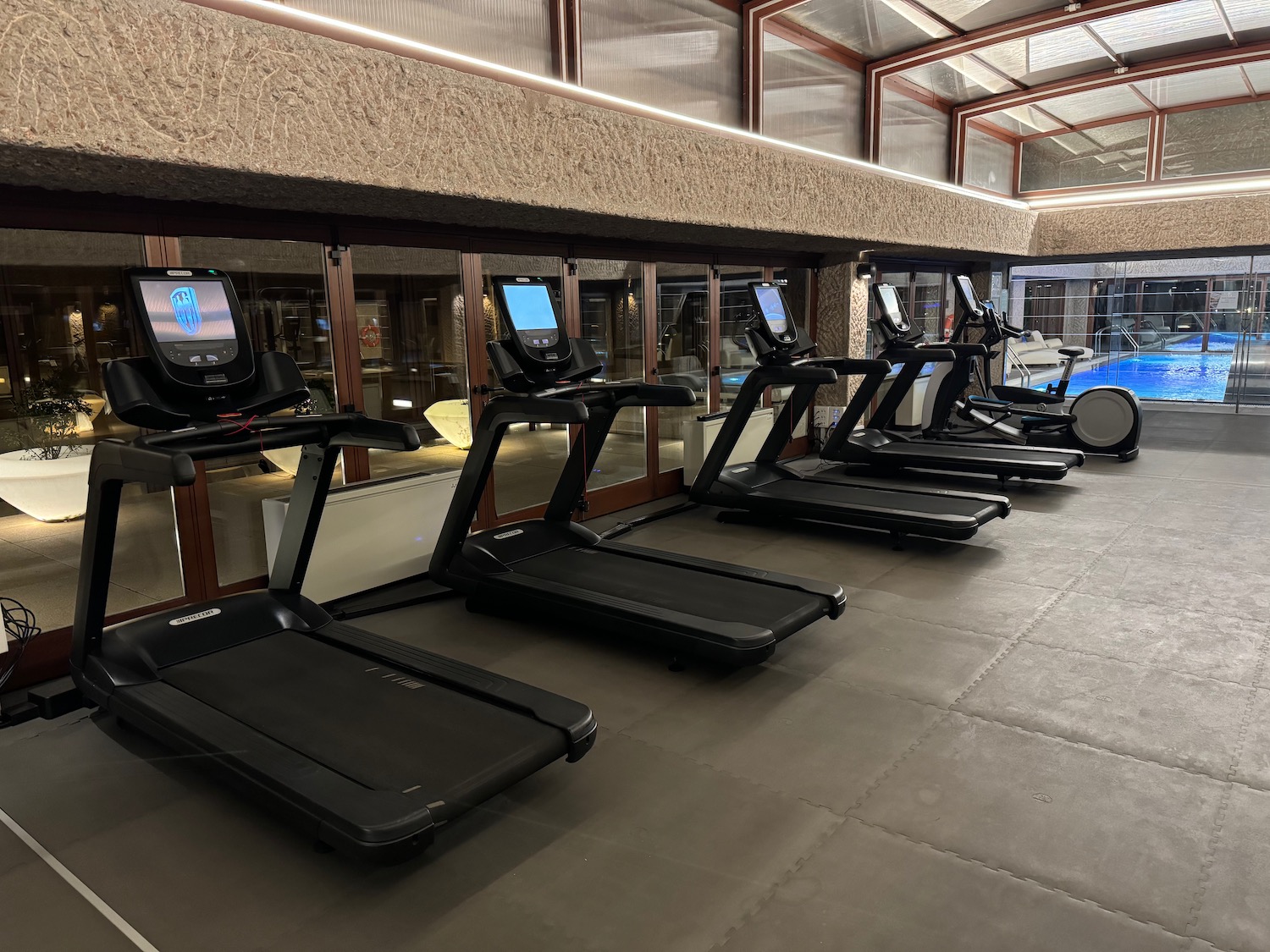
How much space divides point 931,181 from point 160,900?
23.9ft

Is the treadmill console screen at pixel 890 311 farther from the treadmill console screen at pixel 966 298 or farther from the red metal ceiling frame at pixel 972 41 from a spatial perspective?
the red metal ceiling frame at pixel 972 41

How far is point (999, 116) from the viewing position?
9.66 m

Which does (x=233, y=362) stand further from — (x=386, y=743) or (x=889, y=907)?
(x=889, y=907)

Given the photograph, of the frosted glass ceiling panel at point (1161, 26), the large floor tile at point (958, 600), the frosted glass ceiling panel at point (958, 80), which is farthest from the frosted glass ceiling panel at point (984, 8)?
the large floor tile at point (958, 600)

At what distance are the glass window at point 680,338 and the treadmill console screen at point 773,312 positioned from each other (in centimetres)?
88

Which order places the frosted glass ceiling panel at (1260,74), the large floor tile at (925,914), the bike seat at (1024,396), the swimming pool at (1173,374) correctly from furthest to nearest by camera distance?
the swimming pool at (1173,374)
the bike seat at (1024,396)
the frosted glass ceiling panel at (1260,74)
the large floor tile at (925,914)

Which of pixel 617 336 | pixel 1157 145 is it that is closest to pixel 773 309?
pixel 617 336

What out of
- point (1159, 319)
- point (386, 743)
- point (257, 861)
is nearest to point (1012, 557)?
point (386, 743)

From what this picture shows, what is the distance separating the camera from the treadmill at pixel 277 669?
7.61 ft

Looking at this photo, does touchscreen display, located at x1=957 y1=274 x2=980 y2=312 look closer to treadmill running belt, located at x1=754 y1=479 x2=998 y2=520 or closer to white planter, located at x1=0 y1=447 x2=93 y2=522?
treadmill running belt, located at x1=754 y1=479 x2=998 y2=520

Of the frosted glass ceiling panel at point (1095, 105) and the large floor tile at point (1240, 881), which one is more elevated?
the frosted glass ceiling panel at point (1095, 105)

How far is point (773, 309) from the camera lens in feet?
19.6

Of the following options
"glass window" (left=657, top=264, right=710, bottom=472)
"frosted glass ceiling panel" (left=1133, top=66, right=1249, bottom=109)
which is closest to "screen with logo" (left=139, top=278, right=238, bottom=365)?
"glass window" (left=657, top=264, right=710, bottom=472)

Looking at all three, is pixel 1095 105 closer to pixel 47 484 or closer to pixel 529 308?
pixel 529 308
